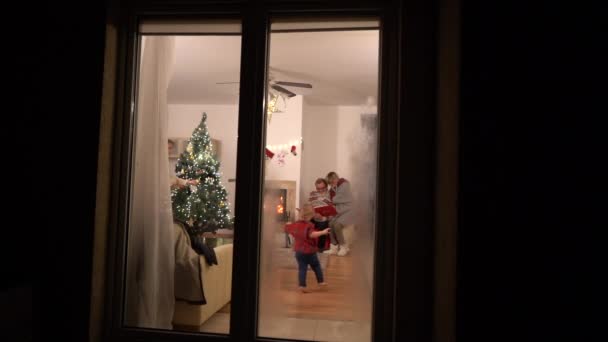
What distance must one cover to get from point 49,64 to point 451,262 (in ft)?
6.68

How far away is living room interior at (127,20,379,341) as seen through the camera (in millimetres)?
1894

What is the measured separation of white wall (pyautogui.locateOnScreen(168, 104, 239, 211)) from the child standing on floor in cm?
37

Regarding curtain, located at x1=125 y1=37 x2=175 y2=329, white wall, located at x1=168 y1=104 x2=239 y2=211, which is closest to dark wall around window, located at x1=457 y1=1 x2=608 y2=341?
white wall, located at x1=168 y1=104 x2=239 y2=211

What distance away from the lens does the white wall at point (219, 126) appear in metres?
1.97

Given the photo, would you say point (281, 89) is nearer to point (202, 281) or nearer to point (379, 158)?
point (379, 158)

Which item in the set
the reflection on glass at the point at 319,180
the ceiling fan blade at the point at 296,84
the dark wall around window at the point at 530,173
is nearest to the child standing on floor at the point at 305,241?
the reflection on glass at the point at 319,180

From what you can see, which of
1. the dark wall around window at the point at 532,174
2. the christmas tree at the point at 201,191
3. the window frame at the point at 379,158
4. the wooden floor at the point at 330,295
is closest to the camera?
the dark wall around window at the point at 532,174

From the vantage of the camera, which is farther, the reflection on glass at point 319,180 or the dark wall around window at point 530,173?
the reflection on glass at point 319,180

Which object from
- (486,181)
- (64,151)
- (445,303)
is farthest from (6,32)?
(445,303)

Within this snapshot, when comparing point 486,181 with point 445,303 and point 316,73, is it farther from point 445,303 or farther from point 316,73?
point 316,73

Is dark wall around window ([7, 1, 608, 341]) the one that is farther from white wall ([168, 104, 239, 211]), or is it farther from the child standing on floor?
white wall ([168, 104, 239, 211])

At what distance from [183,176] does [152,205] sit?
242 mm

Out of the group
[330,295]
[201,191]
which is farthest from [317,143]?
[330,295]

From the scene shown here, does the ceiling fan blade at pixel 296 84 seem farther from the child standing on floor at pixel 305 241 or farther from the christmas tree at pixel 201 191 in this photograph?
the child standing on floor at pixel 305 241
